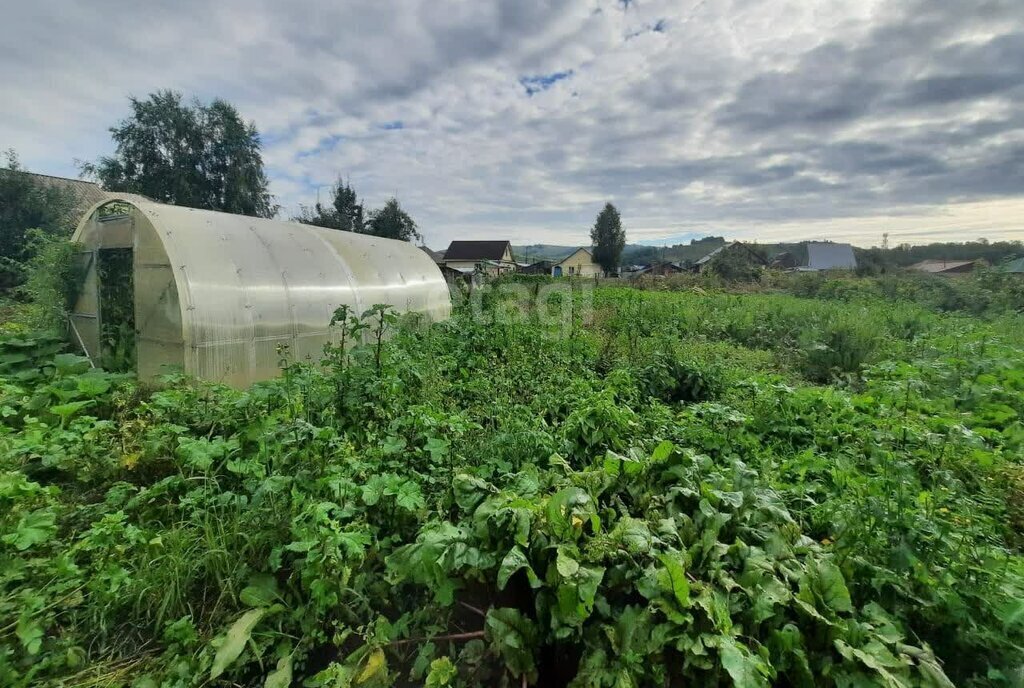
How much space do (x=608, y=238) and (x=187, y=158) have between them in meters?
35.0

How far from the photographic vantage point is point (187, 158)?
840 inches

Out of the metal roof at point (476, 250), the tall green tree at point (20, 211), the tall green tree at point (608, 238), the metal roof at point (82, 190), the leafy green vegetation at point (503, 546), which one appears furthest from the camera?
the metal roof at point (476, 250)

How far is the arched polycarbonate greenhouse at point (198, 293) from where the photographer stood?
518cm

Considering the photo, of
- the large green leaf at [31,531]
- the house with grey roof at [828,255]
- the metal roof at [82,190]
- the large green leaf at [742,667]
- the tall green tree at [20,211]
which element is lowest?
the large green leaf at [742,667]

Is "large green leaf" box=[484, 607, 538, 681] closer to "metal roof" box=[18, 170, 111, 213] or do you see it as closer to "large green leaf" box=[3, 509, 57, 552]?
"large green leaf" box=[3, 509, 57, 552]

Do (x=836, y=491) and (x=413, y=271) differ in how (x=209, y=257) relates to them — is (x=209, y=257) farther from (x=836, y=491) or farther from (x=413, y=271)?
(x=836, y=491)

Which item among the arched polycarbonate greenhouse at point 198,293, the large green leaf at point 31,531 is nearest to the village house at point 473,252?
the arched polycarbonate greenhouse at point 198,293

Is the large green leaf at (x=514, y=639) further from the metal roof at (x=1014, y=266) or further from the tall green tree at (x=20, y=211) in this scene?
the metal roof at (x=1014, y=266)

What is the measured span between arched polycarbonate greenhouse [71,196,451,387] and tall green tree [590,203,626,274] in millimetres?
40565

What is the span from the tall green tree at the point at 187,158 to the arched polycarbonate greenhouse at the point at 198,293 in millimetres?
17349

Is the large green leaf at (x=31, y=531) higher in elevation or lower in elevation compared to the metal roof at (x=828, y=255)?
lower

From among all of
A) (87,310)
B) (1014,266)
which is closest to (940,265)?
(1014,266)

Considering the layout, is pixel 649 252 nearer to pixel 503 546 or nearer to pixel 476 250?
pixel 476 250

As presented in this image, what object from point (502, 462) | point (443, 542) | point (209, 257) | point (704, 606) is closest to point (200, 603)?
point (443, 542)
